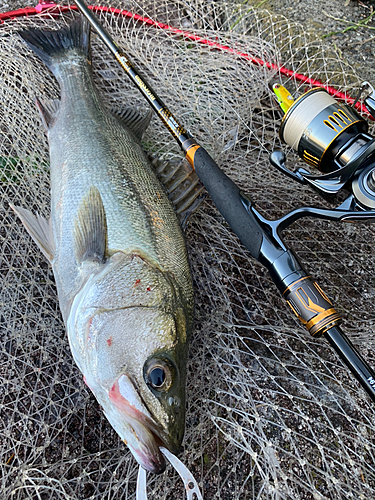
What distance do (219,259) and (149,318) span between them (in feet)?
3.06

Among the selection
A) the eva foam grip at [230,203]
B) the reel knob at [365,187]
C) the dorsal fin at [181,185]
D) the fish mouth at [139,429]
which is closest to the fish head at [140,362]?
the fish mouth at [139,429]

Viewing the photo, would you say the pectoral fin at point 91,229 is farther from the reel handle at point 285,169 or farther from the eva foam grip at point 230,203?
the reel handle at point 285,169

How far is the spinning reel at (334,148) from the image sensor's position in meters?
1.49

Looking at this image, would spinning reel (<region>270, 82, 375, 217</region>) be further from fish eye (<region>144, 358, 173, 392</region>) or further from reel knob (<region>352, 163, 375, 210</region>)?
fish eye (<region>144, 358, 173, 392</region>)

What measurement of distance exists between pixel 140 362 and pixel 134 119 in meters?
1.61

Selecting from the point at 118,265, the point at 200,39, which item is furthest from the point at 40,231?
the point at 200,39

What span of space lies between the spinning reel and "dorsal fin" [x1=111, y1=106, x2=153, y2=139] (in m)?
0.93

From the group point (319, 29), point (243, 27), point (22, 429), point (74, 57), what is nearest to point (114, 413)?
point (22, 429)

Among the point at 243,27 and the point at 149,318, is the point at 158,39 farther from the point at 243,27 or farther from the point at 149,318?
the point at 149,318

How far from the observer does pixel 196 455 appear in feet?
5.94

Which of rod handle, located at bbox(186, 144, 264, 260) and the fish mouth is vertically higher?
rod handle, located at bbox(186, 144, 264, 260)

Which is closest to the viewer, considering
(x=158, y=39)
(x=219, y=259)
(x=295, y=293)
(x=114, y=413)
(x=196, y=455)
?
(x=114, y=413)

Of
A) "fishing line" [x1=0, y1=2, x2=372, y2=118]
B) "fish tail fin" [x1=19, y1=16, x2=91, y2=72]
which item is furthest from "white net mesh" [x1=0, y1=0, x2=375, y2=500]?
"fish tail fin" [x1=19, y1=16, x2=91, y2=72]

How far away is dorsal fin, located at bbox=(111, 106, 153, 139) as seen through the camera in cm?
223
